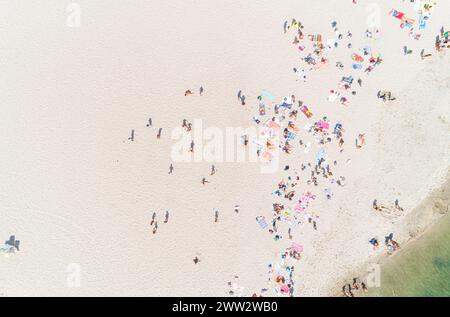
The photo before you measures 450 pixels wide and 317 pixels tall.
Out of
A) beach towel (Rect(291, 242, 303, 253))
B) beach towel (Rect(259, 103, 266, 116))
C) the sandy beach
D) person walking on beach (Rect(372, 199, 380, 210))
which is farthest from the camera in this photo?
beach towel (Rect(259, 103, 266, 116))

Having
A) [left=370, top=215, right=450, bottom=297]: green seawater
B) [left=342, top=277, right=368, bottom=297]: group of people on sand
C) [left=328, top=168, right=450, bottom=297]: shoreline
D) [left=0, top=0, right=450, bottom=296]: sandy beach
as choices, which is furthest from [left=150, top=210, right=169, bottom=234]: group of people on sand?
[left=370, top=215, right=450, bottom=297]: green seawater

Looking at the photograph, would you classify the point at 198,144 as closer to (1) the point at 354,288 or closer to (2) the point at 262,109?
(2) the point at 262,109

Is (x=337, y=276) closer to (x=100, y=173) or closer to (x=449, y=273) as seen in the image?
(x=449, y=273)

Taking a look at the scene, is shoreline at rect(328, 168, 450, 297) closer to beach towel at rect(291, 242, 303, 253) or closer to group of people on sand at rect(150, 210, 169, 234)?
beach towel at rect(291, 242, 303, 253)

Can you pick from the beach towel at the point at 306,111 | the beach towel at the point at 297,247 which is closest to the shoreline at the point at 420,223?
the beach towel at the point at 297,247
